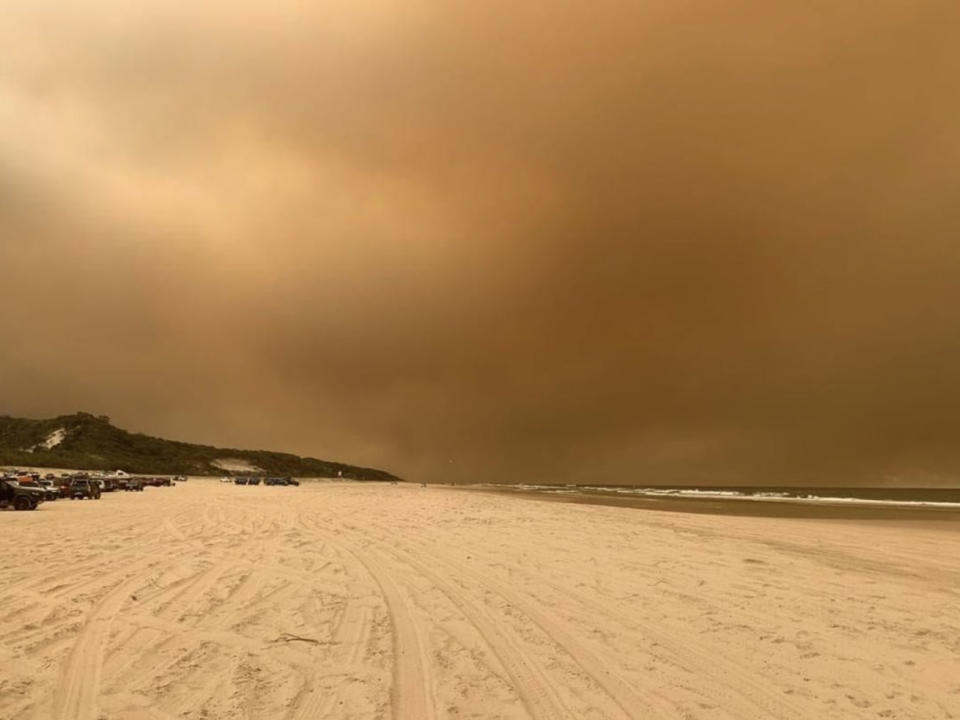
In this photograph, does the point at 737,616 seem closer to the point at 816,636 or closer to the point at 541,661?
the point at 816,636

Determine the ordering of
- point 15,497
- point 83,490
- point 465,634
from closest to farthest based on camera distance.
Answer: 1. point 465,634
2. point 15,497
3. point 83,490

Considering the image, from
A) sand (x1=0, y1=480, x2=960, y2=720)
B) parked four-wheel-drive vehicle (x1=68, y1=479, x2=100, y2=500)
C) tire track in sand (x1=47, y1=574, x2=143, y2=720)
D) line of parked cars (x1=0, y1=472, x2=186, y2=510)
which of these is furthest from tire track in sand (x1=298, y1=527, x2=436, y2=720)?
parked four-wheel-drive vehicle (x1=68, y1=479, x2=100, y2=500)

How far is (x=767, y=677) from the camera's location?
24.3 feet

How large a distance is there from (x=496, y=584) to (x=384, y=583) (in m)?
2.31

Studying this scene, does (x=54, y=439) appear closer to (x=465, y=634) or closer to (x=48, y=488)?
(x=48, y=488)

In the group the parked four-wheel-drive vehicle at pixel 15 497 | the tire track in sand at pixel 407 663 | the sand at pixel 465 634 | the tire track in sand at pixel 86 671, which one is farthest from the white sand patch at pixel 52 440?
the tire track in sand at pixel 407 663

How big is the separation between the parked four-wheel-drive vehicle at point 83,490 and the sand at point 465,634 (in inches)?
1480

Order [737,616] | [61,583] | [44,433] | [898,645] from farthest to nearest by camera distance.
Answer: [44,433] → [61,583] → [737,616] → [898,645]

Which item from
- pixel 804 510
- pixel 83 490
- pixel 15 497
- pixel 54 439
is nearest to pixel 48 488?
pixel 83 490

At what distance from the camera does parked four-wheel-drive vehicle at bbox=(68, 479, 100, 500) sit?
1971 inches

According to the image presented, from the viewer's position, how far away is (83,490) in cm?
5050

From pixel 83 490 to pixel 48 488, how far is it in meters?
3.35

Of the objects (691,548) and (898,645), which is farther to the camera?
(691,548)

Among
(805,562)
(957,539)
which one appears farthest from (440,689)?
(957,539)
